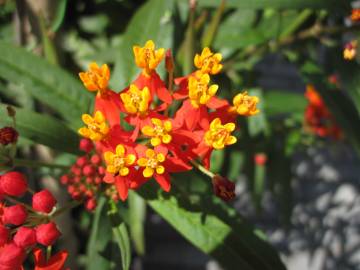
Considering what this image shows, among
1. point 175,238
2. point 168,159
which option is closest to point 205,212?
point 168,159

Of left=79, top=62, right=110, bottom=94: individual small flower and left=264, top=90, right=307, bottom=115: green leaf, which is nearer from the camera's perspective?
left=79, top=62, right=110, bottom=94: individual small flower

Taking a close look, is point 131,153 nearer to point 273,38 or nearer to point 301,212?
point 273,38

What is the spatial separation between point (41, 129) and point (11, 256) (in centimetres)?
36

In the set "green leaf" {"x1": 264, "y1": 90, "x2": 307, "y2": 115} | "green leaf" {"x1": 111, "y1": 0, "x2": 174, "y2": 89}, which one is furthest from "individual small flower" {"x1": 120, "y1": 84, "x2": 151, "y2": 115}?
"green leaf" {"x1": 264, "y1": 90, "x2": 307, "y2": 115}

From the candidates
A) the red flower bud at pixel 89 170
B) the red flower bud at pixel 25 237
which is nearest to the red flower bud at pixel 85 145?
the red flower bud at pixel 89 170

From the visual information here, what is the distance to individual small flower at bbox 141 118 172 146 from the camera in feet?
3.16

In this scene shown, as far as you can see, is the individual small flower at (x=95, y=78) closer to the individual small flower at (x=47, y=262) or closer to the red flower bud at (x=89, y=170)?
the red flower bud at (x=89, y=170)

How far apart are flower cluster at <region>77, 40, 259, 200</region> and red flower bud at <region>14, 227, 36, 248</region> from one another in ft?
0.62

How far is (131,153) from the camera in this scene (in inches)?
38.8

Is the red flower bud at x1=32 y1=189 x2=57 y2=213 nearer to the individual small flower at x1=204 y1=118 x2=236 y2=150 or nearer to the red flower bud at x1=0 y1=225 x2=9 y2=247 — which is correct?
the red flower bud at x1=0 y1=225 x2=9 y2=247

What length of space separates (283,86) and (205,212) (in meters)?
2.82

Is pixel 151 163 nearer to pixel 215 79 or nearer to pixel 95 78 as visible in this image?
pixel 95 78

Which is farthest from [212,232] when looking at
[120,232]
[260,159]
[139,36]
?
[260,159]

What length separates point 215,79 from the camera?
5.72 ft
